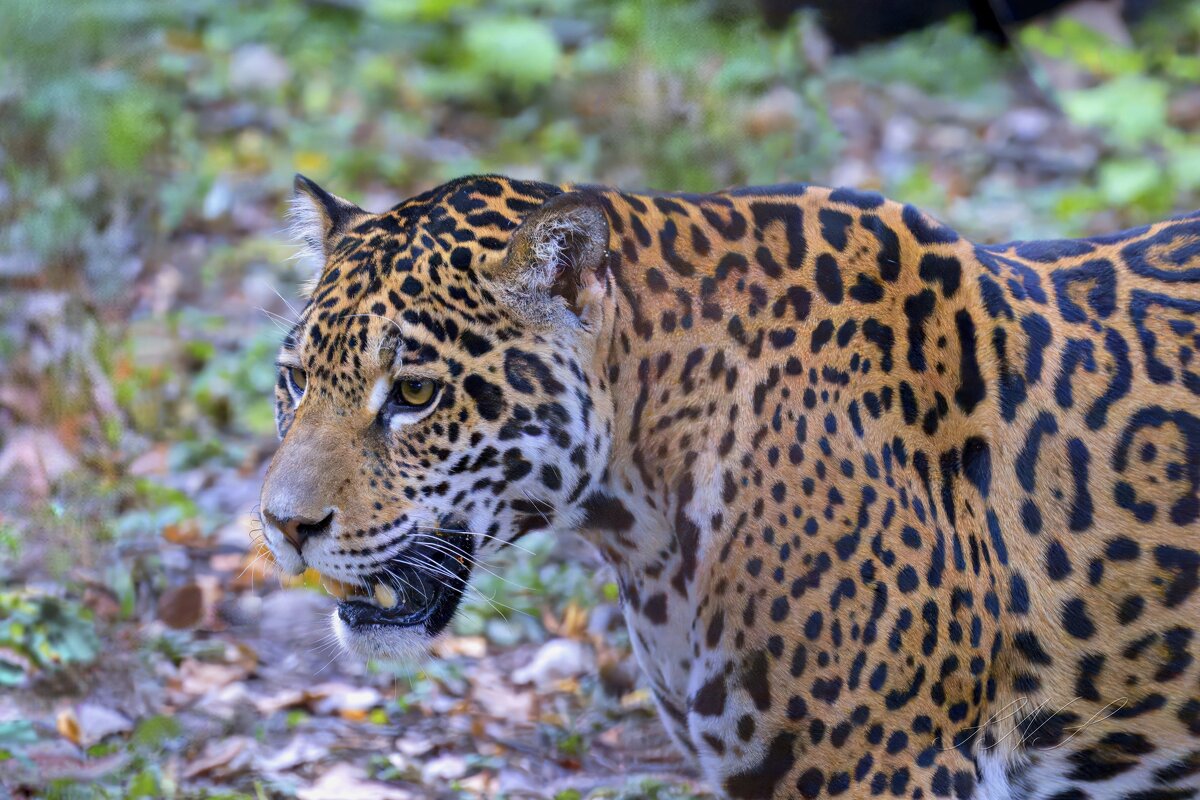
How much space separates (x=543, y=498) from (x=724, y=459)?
65 cm

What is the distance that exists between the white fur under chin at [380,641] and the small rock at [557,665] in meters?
2.29

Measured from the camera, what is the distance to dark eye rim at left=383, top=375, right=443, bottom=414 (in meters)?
4.46

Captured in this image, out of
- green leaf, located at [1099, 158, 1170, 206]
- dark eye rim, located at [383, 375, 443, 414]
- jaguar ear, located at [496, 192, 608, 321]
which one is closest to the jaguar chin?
dark eye rim, located at [383, 375, 443, 414]

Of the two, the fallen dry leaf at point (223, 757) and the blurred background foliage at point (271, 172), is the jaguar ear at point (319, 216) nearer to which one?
the blurred background foliage at point (271, 172)

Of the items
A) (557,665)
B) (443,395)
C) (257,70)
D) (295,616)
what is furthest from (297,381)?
(257,70)

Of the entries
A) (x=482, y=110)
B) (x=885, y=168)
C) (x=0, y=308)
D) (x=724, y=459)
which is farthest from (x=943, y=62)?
(x=724, y=459)

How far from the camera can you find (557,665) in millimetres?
7039

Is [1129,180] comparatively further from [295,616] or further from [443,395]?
[443,395]

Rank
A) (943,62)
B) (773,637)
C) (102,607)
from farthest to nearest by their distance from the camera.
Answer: (943,62) → (102,607) → (773,637)

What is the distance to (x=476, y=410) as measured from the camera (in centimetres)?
450

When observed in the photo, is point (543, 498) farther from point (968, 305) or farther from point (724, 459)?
point (968, 305)

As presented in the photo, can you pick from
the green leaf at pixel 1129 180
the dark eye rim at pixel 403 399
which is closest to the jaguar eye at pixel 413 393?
the dark eye rim at pixel 403 399

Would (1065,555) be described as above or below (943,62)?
below

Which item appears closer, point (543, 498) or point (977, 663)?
point (977, 663)
